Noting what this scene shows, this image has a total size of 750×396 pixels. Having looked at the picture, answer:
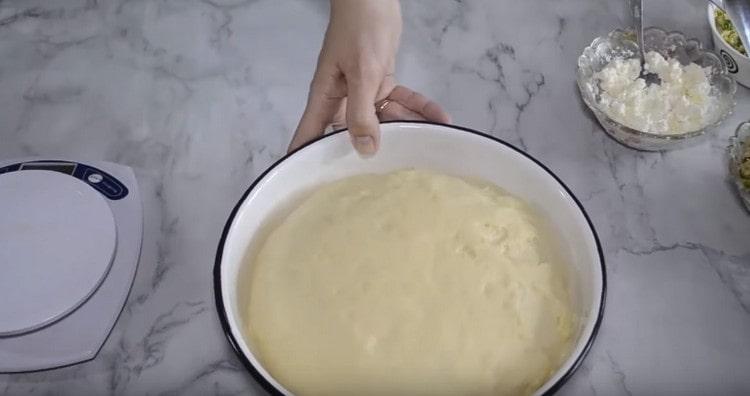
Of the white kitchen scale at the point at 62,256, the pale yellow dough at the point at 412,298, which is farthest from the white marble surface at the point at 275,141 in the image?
the pale yellow dough at the point at 412,298

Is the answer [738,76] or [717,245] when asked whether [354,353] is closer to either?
[717,245]

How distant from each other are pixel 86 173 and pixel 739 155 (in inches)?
35.3

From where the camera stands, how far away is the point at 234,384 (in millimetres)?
822

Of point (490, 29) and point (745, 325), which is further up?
point (490, 29)

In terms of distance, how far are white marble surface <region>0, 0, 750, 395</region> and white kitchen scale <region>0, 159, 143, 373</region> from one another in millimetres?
29

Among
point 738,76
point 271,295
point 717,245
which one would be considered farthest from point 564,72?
point 271,295

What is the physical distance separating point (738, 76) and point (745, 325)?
1.33 feet

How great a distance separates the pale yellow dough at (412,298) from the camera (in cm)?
66

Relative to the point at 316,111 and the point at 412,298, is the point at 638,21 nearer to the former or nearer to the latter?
the point at 316,111

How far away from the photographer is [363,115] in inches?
31.3

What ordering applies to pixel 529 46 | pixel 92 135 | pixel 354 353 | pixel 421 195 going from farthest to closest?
1. pixel 529 46
2. pixel 92 135
3. pixel 421 195
4. pixel 354 353

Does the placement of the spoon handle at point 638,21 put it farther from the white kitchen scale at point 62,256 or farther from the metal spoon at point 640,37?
the white kitchen scale at point 62,256

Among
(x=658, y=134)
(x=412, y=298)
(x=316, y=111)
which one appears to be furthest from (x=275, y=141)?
(x=658, y=134)

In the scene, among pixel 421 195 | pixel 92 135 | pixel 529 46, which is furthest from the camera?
pixel 529 46
